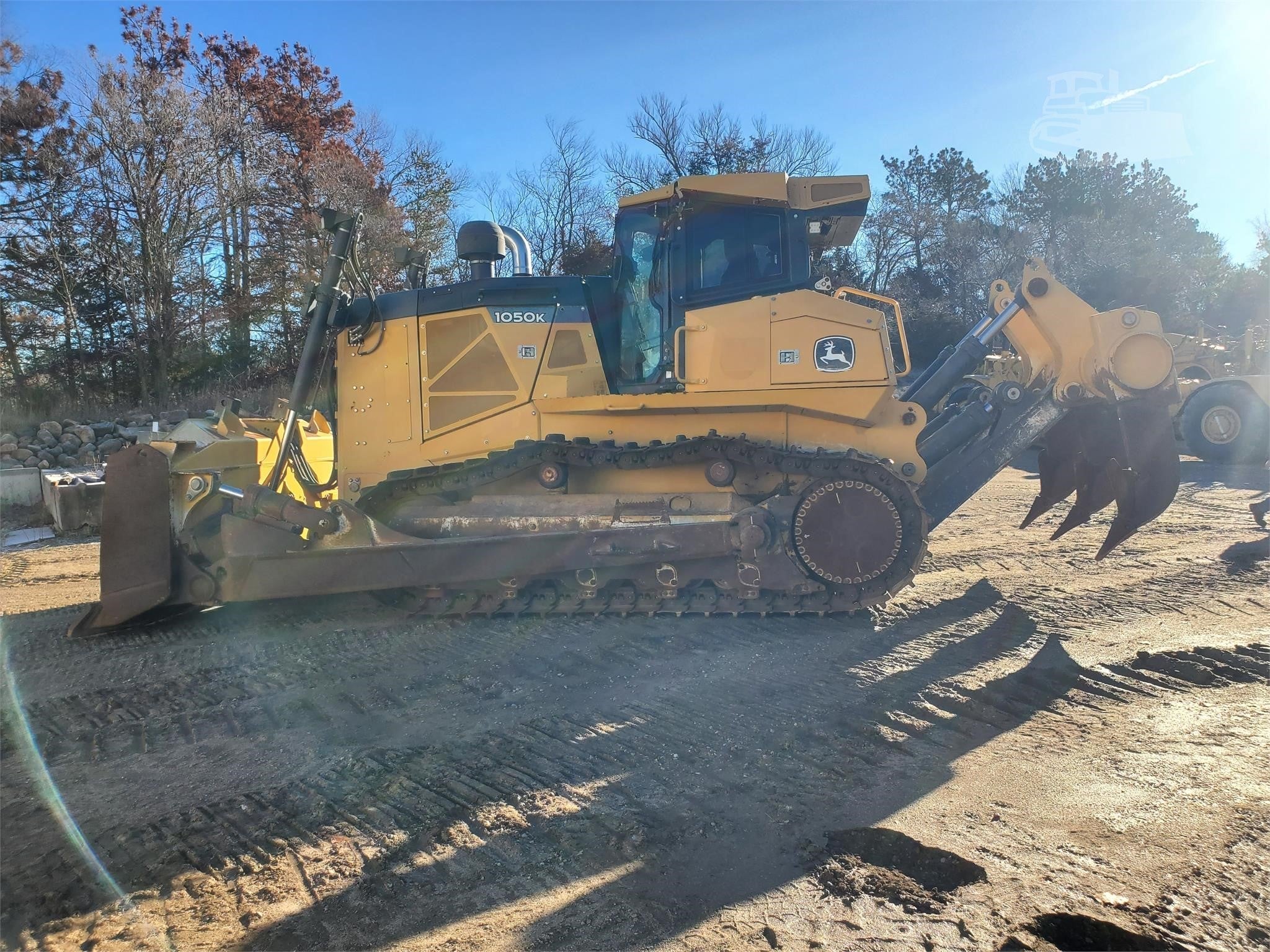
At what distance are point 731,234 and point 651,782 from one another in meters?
3.95

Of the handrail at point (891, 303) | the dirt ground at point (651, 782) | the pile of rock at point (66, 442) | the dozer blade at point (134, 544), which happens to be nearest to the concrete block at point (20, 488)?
the pile of rock at point (66, 442)

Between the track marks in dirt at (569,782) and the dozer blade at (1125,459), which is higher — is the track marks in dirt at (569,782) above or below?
below

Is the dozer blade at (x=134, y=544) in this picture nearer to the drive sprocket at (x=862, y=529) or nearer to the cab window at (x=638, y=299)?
the cab window at (x=638, y=299)

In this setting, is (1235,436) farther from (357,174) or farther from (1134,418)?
(357,174)

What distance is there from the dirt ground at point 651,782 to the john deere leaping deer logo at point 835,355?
5.74 feet

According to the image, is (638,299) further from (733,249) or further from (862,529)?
(862,529)

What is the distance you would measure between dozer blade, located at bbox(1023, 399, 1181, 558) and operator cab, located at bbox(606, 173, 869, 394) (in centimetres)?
240

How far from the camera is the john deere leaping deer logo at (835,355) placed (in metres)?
5.34

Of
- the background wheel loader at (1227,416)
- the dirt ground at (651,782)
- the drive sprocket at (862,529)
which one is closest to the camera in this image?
the dirt ground at (651,782)

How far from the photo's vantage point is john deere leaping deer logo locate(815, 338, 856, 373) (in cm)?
534

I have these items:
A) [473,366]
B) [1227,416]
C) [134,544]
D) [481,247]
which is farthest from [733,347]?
[1227,416]

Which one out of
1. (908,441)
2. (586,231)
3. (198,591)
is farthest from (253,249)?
(908,441)

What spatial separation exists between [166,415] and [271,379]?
4503 mm

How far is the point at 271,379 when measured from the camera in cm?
2130
